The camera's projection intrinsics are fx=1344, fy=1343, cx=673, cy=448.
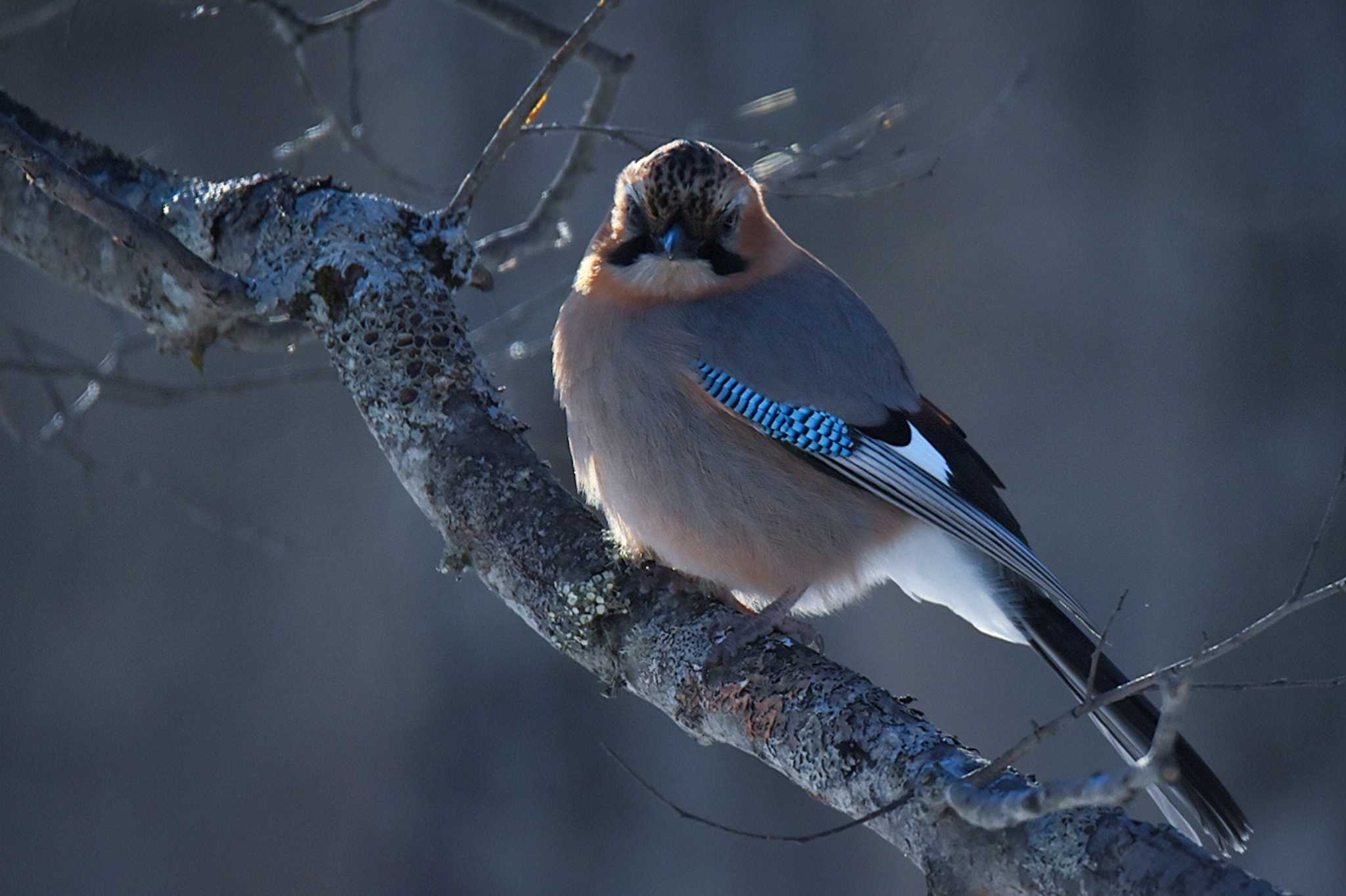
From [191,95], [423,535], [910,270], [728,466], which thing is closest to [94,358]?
[191,95]

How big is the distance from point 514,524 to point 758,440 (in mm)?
760

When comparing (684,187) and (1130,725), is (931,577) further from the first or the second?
(684,187)

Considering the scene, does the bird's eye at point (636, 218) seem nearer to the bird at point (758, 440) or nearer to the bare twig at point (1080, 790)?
the bird at point (758, 440)

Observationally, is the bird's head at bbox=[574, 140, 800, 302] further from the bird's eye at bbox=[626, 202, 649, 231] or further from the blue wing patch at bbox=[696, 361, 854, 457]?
the blue wing patch at bbox=[696, 361, 854, 457]

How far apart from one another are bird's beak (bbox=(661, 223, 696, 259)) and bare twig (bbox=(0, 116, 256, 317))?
42.3 inches

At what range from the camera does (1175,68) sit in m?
6.48

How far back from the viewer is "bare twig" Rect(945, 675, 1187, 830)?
4.81 ft

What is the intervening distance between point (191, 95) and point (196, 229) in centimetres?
387

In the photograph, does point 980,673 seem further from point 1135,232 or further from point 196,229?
point 196,229

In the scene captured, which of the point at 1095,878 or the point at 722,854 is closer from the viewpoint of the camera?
the point at 1095,878

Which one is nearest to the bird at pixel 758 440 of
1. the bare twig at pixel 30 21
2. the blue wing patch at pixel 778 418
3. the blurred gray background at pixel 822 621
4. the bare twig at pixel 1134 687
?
the blue wing patch at pixel 778 418

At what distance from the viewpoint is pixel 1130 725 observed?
10.1 feet

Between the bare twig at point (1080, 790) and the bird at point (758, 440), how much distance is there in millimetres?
1316

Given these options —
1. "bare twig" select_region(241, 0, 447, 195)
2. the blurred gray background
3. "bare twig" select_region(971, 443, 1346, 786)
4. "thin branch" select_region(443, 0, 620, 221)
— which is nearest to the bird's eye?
"thin branch" select_region(443, 0, 620, 221)
